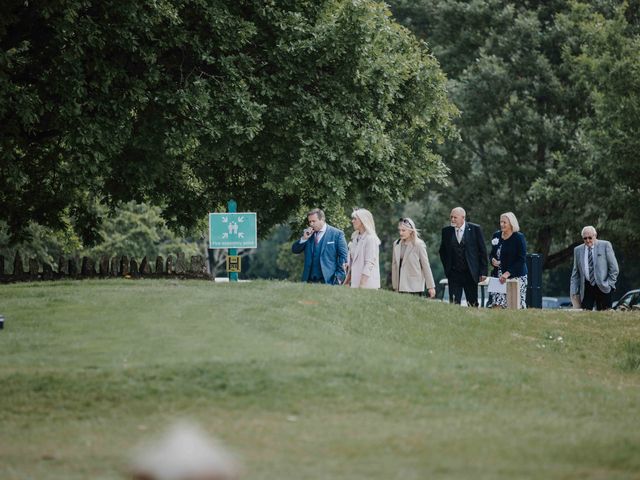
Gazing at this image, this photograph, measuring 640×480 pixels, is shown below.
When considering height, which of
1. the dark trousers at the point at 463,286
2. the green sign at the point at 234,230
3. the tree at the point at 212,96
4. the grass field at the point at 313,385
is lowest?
the grass field at the point at 313,385

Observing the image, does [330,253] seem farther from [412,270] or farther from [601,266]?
[601,266]

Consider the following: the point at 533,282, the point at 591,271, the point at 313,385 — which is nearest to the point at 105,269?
the point at 533,282

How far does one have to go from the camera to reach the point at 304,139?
27266 mm

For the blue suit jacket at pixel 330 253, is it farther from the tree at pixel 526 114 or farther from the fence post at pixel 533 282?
the tree at pixel 526 114

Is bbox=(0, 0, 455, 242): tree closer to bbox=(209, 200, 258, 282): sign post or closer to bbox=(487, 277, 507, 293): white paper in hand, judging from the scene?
bbox=(209, 200, 258, 282): sign post

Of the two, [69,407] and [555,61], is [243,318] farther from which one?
[555,61]

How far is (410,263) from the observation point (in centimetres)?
2167

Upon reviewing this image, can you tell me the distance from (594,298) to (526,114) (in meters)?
22.1

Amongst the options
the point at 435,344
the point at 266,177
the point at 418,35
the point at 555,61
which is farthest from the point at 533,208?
the point at 435,344

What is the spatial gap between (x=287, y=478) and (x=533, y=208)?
118ft

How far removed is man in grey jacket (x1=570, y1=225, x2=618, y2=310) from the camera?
870 inches

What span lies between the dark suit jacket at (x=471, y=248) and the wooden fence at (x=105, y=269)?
10.9 meters

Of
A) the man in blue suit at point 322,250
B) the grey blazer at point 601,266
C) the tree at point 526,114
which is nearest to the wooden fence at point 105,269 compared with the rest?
the man in blue suit at point 322,250

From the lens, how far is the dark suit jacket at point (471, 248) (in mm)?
21875
